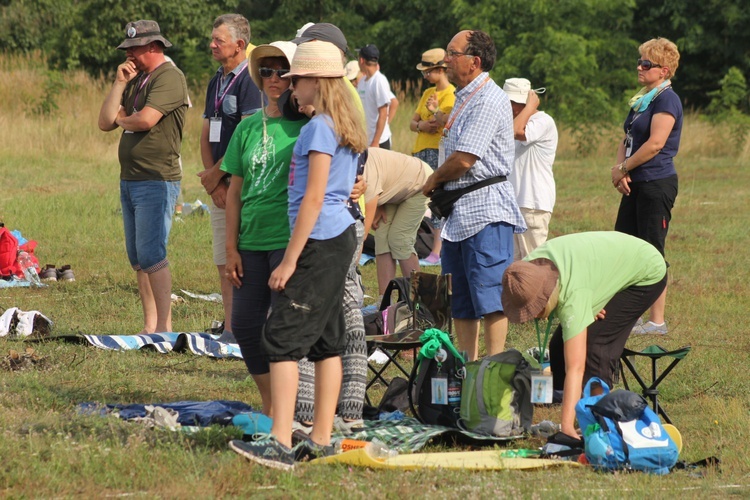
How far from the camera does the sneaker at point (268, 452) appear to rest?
421 cm

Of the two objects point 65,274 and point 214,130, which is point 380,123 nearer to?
point 65,274

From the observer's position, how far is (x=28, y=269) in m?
9.12

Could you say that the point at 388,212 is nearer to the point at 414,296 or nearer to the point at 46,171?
the point at 414,296

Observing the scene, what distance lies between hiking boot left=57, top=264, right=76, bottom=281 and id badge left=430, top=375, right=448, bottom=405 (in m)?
5.04

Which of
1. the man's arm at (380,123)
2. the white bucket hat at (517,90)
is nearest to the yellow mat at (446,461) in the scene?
the white bucket hat at (517,90)

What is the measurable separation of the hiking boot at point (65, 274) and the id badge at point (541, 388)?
18.1ft

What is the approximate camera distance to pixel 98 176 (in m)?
15.6

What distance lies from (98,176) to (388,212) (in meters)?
8.69

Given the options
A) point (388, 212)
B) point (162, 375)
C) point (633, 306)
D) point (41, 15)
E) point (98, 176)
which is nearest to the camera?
point (633, 306)

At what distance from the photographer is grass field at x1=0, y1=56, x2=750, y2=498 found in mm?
4117

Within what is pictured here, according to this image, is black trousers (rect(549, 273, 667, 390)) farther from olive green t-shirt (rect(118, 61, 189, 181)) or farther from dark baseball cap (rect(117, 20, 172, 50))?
dark baseball cap (rect(117, 20, 172, 50))

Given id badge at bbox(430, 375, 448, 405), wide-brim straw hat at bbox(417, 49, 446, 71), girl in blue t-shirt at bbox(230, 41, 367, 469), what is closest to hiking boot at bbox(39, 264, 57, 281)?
wide-brim straw hat at bbox(417, 49, 446, 71)

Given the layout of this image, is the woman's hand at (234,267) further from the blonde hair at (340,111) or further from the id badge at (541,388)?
the id badge at (541,388)

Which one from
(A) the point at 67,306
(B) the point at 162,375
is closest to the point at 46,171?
(A) the point at 67,306
